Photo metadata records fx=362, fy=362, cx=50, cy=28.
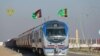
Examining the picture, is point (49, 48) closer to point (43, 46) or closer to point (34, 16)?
point (43, 46)

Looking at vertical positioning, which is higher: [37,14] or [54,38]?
A: [37,14]

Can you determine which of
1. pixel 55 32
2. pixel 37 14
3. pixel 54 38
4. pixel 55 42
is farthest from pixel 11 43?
pixel 55 42

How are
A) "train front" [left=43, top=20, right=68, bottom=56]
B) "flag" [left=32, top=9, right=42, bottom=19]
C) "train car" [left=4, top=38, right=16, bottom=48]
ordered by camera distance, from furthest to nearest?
1. "train car" [left=4, top=38, right=16, bottom=48]
2. "flag" [left=32, top=9, right=42, bottom=19]
3. "train front" [left=43, top=20, right=68, bottom=56]

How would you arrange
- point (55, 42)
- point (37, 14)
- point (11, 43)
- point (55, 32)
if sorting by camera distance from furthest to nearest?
point (11, 43), point (37, 14), point (55, 32), point (55, 42)

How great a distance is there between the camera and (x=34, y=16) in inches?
2249

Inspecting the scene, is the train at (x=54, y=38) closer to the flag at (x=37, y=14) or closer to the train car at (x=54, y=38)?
the train car at (x=54, y=38)

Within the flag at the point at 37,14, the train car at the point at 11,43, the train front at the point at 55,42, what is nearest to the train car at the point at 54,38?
the train front at the point at 55,42

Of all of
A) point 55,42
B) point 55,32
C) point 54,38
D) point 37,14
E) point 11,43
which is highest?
point 37,14

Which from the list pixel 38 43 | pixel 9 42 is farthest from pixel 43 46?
pixel 9 42

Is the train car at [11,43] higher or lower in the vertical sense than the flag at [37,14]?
lower

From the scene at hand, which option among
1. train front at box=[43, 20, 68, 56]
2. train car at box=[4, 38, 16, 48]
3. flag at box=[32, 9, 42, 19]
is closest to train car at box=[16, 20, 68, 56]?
train front at box=[43, 20, 68, 56]

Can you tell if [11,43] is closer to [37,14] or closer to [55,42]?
[37,14]

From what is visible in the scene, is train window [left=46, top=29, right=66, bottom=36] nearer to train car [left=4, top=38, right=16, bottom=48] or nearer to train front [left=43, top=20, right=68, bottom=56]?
train front [left=43, top=20, right=68, bottom=56]

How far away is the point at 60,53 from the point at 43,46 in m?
1.88
